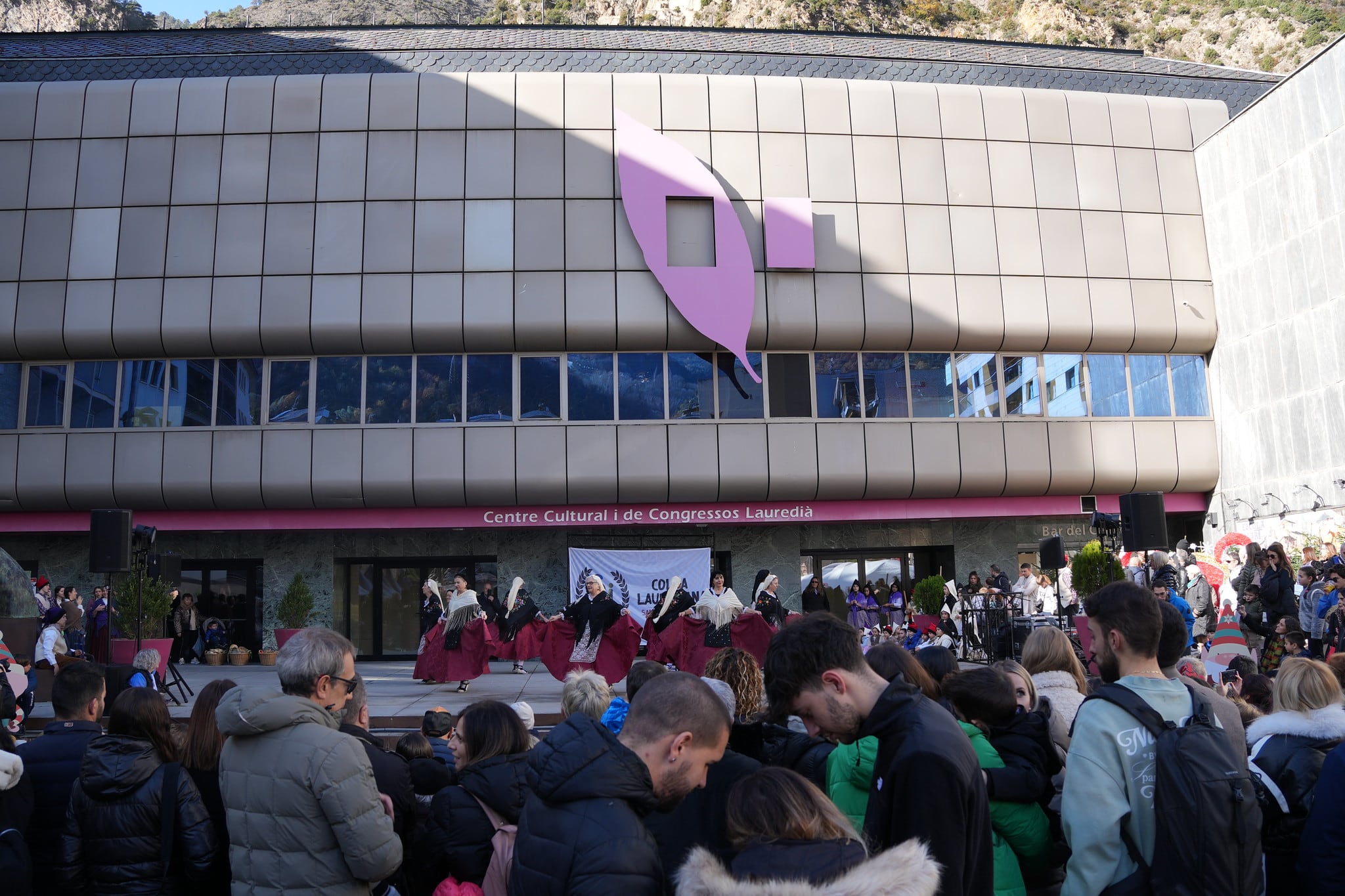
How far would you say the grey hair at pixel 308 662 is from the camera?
3855mm

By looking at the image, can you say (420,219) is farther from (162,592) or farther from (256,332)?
(162,592)

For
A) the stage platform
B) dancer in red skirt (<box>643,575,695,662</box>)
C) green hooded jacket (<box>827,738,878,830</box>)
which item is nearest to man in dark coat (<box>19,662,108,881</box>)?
green hooded jacket (<box>827,738,878,830</box>)

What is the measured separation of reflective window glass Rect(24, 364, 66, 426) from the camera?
23.9 m

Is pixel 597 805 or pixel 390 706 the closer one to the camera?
pixel 597 805

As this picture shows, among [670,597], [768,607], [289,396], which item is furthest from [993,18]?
[670,597]

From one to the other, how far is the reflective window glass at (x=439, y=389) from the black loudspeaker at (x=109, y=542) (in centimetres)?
888

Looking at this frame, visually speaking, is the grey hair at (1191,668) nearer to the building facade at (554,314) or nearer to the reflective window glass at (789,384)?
the building facade at (554,314)

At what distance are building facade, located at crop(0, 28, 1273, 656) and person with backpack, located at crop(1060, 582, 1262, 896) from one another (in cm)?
2033

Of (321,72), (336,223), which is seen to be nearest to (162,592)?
(336,223)

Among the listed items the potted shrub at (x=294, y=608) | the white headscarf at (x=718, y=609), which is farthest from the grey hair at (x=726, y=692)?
the potted shrub at (x=294, y=608)

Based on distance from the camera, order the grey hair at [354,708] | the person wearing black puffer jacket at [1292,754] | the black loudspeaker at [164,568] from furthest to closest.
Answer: the black loudspeaker at [164,568] < the grey hair at [354,708] < the person wearing black puffer jacket at [1292,754]

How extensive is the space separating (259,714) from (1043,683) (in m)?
3.77

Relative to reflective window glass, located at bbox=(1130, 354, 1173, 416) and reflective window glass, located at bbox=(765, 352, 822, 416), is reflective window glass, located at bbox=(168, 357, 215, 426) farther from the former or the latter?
reflective window glass, located at bbox=(1130, 354, 1173, 416)

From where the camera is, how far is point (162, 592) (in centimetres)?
1783
